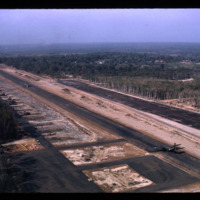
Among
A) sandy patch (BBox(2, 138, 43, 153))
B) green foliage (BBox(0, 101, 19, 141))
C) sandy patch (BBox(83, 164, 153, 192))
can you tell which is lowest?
sandy patch (BBox(83, 164, 153, 192))

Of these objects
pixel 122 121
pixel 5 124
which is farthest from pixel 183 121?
pixel 5 124

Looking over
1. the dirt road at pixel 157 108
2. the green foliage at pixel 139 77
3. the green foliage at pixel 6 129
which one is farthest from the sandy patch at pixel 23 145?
the green foliage at pixel 139 77

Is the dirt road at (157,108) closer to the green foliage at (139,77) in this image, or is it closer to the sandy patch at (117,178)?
the green foliage at (139,77)

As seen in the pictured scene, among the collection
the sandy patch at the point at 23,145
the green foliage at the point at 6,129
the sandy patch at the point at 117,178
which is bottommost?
the sandy patch at the point at 117,178

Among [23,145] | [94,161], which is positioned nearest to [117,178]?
[94,161]

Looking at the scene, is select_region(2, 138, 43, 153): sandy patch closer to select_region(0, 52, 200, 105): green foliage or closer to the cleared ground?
the cleared ground

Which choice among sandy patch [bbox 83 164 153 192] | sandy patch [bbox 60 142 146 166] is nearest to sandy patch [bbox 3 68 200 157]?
sandy patch [bbox 60 142 146 166]

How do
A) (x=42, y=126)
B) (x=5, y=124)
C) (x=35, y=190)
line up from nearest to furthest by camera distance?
(x=35, y=190) < (x=5, y=124) < (x=42, y=126)

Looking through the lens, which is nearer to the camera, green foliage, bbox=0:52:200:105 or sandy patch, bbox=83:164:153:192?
sandy patch, bbox=83:164:153:192

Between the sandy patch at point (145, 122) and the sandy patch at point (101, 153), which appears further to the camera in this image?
the sandy patch at point (145, 122)

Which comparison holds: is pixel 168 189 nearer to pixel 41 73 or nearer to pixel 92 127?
pixel 92 127
